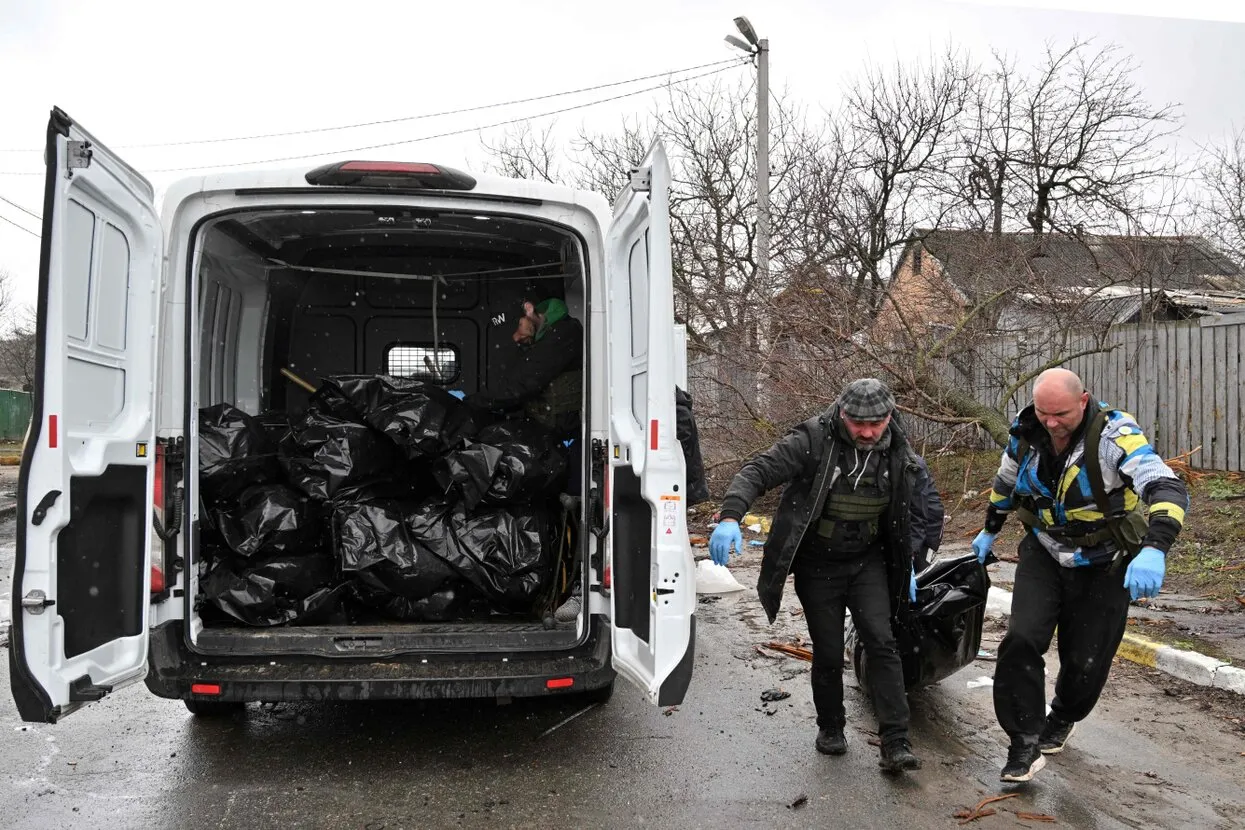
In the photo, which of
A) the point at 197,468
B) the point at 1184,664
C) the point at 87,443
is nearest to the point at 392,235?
the point at 197,468

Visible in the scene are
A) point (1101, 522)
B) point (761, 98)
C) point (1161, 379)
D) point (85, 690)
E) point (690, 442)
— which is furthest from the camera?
point (761, 98)

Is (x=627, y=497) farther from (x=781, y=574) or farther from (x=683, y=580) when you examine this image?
(x=781, y=574)

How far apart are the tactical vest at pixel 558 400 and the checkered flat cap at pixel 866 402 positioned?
1607 mm

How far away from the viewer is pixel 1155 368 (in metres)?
10.5

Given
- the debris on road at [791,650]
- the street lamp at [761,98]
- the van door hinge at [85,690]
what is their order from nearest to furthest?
the van door hinge at [85,690], the debris on road at [791,650], the street lamp at [761,98]

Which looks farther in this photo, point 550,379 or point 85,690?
point 550,379

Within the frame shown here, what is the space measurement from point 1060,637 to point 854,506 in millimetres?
970

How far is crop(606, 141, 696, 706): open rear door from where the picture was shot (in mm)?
3387

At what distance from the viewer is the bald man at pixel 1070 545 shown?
11.6ft

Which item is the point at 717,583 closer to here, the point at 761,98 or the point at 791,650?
the point at 791,650

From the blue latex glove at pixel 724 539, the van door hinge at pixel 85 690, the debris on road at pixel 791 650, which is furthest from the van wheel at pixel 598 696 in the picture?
the van door hinge at pixel 85 690

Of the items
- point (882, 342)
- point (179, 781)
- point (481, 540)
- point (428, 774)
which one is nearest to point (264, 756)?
point (179, 781)

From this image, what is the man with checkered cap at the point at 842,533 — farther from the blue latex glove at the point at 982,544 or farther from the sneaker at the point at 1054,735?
the sneaker at the point at 1054,735

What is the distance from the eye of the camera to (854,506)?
3916 mm
